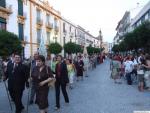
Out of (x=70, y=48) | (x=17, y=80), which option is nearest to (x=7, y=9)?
(x=70, y=48)

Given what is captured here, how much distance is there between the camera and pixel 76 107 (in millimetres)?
10828

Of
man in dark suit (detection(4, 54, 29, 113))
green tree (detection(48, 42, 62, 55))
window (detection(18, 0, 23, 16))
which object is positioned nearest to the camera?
man in dark suit (detection(4, 54, 29, 113))

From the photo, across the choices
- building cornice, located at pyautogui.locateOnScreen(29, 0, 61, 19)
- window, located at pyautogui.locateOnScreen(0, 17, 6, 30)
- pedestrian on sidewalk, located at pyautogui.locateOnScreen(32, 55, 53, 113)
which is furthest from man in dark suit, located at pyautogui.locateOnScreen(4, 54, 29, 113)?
building cornice, located at pyautogui.locateOnScreen(29, 0, 61, 19)

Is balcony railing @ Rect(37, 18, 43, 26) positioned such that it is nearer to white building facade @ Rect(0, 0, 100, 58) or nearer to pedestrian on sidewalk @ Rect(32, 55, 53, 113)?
white building facade @ Rect(0, 0, 100, 58)

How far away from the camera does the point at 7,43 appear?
1048 inches

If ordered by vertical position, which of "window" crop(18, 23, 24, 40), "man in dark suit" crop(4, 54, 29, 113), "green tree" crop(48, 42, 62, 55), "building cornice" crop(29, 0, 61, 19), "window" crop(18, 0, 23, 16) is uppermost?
"building cornice" crop(29, 0, 61, 19)

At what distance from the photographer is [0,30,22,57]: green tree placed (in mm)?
26320

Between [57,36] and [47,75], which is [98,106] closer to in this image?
[47,75]

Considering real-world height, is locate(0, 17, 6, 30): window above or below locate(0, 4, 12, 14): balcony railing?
below

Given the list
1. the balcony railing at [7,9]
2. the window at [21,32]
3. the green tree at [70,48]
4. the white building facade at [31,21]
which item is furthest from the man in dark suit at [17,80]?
the green tree at [70,48]

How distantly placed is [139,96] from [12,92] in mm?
5610

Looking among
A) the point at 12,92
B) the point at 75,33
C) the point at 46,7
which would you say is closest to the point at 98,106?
the point at 12,92

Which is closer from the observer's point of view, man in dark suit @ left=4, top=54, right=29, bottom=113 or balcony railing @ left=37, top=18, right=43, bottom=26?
man in dark suit @ left=4, top=54, right=29, bottom=113

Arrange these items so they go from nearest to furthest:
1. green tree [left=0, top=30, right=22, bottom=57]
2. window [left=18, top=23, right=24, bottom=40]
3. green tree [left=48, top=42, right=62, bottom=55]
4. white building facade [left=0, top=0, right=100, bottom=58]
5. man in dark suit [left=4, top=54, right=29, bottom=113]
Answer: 1. man in dark suit [left=4, top=54, right=29, bottom=113]
2. green tree [left=0, top=30, right=22, bottom=57]
3. white building facade [left=0, top=0, right=100, bottom=58]
4. window [left=18, top=23, right=24, bottom=40]
5. green tree [left=48, top=42, right=62, bottom=55]
